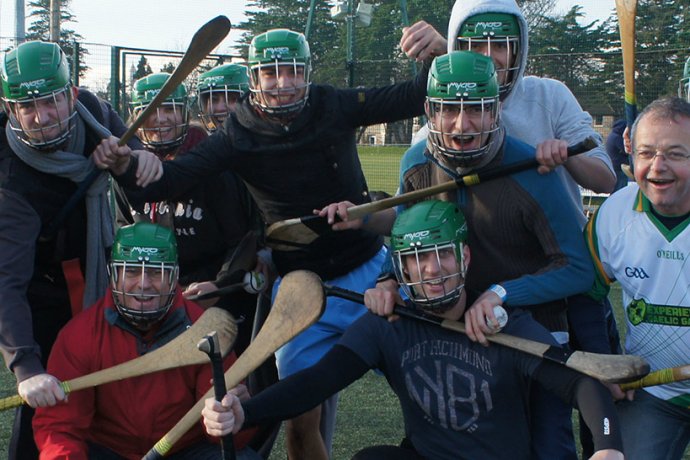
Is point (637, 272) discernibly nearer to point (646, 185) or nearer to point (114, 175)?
point (646, 185)

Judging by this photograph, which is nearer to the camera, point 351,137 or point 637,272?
point 637,272

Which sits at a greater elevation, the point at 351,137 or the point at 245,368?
the point at 351,137

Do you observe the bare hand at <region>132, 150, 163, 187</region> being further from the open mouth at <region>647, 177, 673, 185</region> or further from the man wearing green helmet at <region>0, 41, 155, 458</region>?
the open mouth at <region>647, 177, 673, 185</region>

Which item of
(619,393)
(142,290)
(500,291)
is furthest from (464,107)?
(142,290)

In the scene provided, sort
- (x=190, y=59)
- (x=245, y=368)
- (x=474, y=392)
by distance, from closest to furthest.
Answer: (x=474, y=392) → (x=245, y=368) → (x=190, y=59)

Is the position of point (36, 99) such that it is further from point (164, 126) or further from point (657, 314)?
point (657, 314)

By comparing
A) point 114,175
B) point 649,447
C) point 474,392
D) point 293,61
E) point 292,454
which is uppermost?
point 293,61

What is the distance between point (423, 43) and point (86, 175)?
132cm

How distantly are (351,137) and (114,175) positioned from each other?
0.90 metres

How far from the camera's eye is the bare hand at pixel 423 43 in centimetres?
317

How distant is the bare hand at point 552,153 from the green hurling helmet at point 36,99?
1606mm

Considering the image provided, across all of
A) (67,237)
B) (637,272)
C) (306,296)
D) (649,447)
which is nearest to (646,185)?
(637,272)

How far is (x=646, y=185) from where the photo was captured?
8.59 feet

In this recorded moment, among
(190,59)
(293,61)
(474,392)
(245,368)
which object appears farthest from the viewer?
(190,59)
